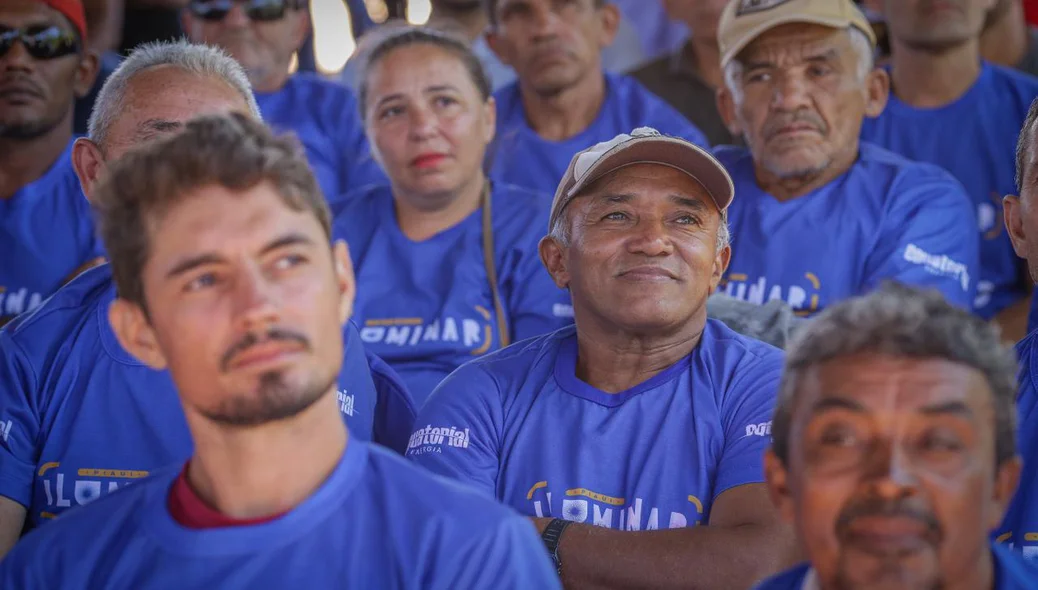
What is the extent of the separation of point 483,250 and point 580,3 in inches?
50.2

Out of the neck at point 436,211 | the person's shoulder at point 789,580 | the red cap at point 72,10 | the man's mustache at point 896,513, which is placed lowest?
the person's shoulder at point 789,580

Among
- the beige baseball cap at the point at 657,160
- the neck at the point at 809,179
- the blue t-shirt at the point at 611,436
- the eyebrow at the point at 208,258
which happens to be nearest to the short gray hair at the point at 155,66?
the beige baseball cap at the point at 657,160

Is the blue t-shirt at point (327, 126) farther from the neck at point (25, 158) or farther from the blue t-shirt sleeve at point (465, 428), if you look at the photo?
the blue t-shirt sleeve at point (465, 428)

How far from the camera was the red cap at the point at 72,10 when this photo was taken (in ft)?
14.2

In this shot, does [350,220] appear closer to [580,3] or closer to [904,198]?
[580,3]

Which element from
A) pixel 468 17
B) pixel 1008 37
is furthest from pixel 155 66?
pixel 1008 37

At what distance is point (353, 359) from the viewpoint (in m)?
2.91

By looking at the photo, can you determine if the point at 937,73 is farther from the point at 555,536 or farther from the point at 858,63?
the point at 555,536

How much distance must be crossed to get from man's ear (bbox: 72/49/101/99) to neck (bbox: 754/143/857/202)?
2.45m

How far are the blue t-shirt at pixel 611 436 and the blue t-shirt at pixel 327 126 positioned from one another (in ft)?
7.23

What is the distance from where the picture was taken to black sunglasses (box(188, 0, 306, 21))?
4.91 meters

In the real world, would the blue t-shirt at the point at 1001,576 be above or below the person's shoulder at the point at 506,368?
below

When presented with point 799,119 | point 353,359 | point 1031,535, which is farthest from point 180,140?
point 799,119

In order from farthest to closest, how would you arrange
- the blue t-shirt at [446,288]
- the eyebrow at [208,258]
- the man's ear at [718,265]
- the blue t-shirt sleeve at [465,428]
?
the blue t-shirt at [446,288]
the man's ear at [718,265]
the blue t-shirt sleeve at [465,428]
the eyebrow at [208,258]
